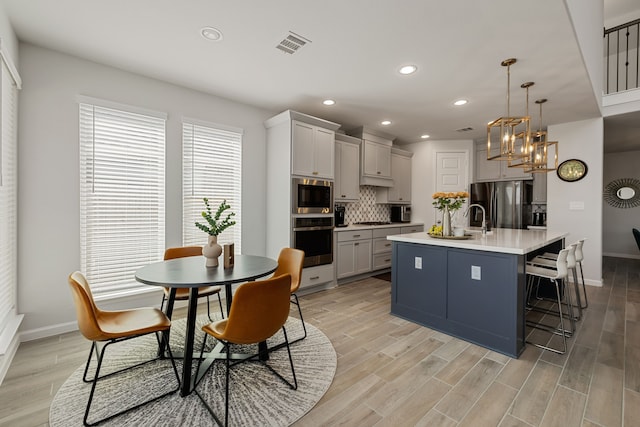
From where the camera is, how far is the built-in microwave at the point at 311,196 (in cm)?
391

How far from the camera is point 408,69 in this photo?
2986 mm

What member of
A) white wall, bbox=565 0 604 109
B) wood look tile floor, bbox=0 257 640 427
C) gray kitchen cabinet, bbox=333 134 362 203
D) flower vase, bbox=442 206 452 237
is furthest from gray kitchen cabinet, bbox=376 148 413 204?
wood look tile floor, bbox=0 257 640 427

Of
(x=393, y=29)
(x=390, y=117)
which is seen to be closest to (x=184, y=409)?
(x=393, y=29)

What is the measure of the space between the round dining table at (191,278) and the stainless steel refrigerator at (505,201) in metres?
5.10


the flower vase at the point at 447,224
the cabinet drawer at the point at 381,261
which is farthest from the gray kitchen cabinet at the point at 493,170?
the flower vase at the point at 447,224

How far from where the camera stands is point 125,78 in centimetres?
311

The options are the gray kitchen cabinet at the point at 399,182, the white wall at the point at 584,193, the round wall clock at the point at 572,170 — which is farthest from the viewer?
the gray kitchen cabinet at the point at 399,182

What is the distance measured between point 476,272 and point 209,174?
326cm

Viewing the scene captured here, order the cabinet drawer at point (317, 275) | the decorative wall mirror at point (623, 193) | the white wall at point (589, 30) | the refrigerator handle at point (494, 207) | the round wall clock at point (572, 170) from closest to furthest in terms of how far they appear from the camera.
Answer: the white wall at point (589, 30)
the cabinet drawer at point (317, 275)
the round wall clock at point (572, 170)
the refrigerator handle at point (494, 207)
the decorative wall mirror at point (623, 193)

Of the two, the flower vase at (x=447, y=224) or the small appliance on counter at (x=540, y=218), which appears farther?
the small appliance on counter at (x=540, y=218)

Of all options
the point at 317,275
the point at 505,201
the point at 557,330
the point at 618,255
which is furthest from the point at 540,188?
the point at 317,275

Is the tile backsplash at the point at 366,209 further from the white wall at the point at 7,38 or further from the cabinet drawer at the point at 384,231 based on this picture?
the white wall at the point at 7,38

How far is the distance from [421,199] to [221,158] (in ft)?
13.9

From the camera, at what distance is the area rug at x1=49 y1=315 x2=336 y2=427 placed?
5.43 feet
